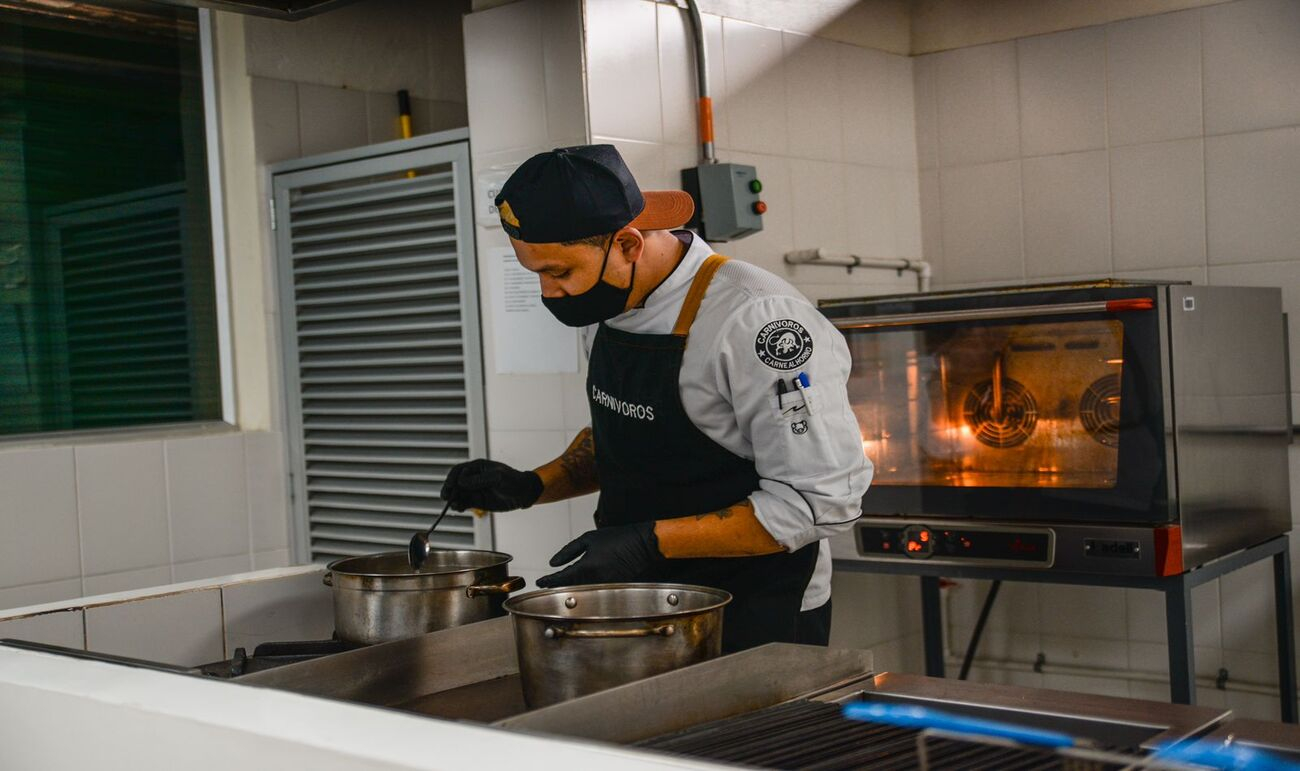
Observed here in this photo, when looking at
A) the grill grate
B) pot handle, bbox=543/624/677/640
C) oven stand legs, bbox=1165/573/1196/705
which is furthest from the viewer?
oven stand legs, bbox=1165/573/1196/705

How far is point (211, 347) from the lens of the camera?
362 cm

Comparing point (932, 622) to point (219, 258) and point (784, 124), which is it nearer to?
point (784, 124)

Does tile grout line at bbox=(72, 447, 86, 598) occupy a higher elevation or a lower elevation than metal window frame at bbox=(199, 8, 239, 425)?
lower

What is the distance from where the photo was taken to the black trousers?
7.14ft

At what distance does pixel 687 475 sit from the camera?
2129 mm

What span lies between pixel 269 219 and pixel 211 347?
0.38 meters

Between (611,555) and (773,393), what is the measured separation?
0.36m

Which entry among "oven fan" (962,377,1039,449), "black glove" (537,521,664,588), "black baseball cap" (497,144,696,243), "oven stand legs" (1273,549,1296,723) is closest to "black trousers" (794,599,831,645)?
"black glove" (537,521,664,588)

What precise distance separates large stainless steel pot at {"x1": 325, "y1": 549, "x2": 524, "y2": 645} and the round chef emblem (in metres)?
0.52

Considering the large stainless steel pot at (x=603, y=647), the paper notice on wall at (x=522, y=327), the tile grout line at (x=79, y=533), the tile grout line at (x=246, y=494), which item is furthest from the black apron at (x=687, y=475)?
the tile grout line at (x=246, y=494)

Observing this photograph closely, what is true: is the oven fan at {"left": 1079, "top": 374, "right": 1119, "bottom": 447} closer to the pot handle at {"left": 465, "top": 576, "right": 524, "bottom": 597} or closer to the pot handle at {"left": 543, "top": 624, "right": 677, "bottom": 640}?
the pot handle at {"left": 465, "top": 576, "right": 524, "bottom": 597}

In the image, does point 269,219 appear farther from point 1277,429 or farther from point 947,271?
point 1277,429

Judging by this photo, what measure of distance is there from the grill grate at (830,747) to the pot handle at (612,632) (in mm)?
107

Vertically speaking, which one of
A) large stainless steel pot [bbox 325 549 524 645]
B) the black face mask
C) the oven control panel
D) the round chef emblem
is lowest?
the oven control panel
